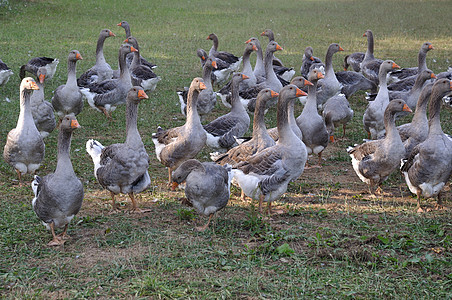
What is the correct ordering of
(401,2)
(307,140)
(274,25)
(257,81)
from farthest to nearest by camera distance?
(401,2)
(274,25)
(257,81)
(307,140)

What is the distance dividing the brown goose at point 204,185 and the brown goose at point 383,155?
238 cm

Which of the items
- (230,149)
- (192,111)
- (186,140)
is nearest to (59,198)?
(186,140)

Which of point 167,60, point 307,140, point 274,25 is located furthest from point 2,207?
point 274,25

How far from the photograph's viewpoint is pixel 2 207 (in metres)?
7.18

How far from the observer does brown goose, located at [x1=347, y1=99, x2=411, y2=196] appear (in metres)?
7.78

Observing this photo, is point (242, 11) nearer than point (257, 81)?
No

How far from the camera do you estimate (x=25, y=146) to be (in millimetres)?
7922

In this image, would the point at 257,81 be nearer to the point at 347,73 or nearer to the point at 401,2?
the point at 347,73

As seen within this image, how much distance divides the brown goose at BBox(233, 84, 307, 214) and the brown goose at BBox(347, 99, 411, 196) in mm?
1246

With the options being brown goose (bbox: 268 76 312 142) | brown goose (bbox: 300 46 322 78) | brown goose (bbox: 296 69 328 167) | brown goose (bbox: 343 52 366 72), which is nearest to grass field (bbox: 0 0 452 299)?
brown goose (bbox: 296 69 328 167)

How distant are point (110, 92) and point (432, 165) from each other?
735cm

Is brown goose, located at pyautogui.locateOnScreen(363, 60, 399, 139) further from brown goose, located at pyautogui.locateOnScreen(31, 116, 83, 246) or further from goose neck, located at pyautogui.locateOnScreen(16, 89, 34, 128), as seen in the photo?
goose neck, located at pyautogui.locateOnScreen(16, 89, 34, 128)

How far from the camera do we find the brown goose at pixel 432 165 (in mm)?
7188

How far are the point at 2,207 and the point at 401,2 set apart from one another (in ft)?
102
